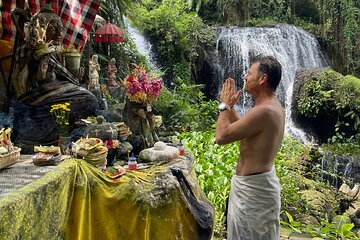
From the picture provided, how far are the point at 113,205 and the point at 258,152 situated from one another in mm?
1207

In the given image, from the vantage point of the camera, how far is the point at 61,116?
3531mm

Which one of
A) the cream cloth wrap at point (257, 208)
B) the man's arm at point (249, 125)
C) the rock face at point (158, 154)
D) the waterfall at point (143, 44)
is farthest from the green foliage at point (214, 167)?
the waterfall at point (143, 44)

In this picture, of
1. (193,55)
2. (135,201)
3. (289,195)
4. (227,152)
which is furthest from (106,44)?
(135,201)

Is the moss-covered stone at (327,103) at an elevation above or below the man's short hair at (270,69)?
below

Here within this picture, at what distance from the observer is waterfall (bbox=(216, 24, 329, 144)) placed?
11398 millimetres

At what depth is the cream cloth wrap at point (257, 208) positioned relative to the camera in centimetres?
225

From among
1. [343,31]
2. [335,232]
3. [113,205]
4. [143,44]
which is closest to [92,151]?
[113,205]

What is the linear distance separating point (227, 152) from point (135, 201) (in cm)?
311

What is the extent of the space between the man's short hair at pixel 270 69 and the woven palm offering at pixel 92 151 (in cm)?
145

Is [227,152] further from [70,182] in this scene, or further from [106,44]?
[106,44]

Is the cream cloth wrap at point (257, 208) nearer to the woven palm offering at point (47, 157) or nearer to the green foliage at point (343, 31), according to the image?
the woven palm offering at point (47, 157)

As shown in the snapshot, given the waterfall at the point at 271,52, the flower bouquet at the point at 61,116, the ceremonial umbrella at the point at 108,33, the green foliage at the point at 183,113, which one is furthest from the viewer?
the waterfall at the point at 271,52

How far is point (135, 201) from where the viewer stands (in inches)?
111

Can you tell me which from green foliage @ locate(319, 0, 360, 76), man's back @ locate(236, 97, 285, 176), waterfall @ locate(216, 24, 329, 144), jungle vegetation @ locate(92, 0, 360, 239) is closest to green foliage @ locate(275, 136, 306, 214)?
jungle vegetation @ locate(92, 0, 360, 239)
